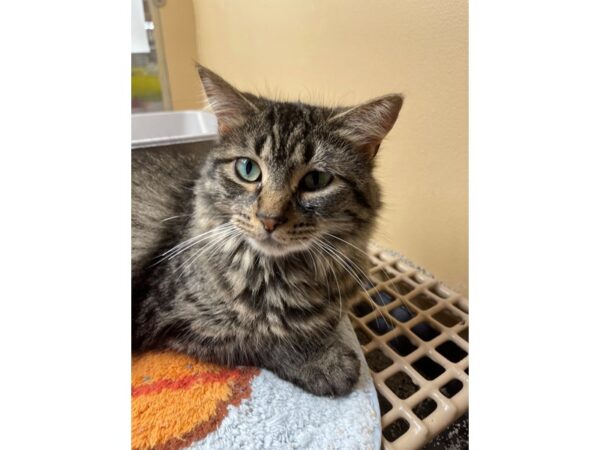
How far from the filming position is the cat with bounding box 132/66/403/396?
2.39 feet

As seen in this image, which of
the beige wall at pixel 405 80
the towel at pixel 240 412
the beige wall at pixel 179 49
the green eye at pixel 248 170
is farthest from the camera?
the beige wall at pixel 179 49

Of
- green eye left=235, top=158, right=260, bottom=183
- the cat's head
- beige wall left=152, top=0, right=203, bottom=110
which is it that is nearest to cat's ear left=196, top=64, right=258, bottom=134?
the cat's head

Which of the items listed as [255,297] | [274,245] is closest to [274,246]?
[274,245]

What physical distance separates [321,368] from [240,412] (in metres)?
0.18

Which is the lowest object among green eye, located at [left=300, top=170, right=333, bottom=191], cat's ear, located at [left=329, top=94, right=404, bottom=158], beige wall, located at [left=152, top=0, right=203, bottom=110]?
green eye, located at [left=300, top=170, right=333, bottom=191]

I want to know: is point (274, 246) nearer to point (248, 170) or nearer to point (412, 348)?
point (248, 170)

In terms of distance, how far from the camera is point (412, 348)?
101 centimetres

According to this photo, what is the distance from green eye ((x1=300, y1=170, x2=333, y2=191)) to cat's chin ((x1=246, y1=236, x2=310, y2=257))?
119mm

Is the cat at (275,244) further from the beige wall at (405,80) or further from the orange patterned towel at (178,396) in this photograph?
the beige wall at (405,80)

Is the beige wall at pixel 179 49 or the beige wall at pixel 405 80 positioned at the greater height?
the beige wall at pixel 179 49

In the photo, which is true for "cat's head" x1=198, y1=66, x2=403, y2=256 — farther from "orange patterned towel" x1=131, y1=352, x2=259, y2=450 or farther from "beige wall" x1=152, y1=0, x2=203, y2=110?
"beige wall" x1=152, y1=0, x2=203, y2=110

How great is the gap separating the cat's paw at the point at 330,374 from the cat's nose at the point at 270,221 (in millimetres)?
320

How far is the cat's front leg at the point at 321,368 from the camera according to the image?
746 millimetres

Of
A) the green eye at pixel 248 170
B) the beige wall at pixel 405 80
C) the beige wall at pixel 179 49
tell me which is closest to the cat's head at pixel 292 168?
the green eye at pixel 248 170
